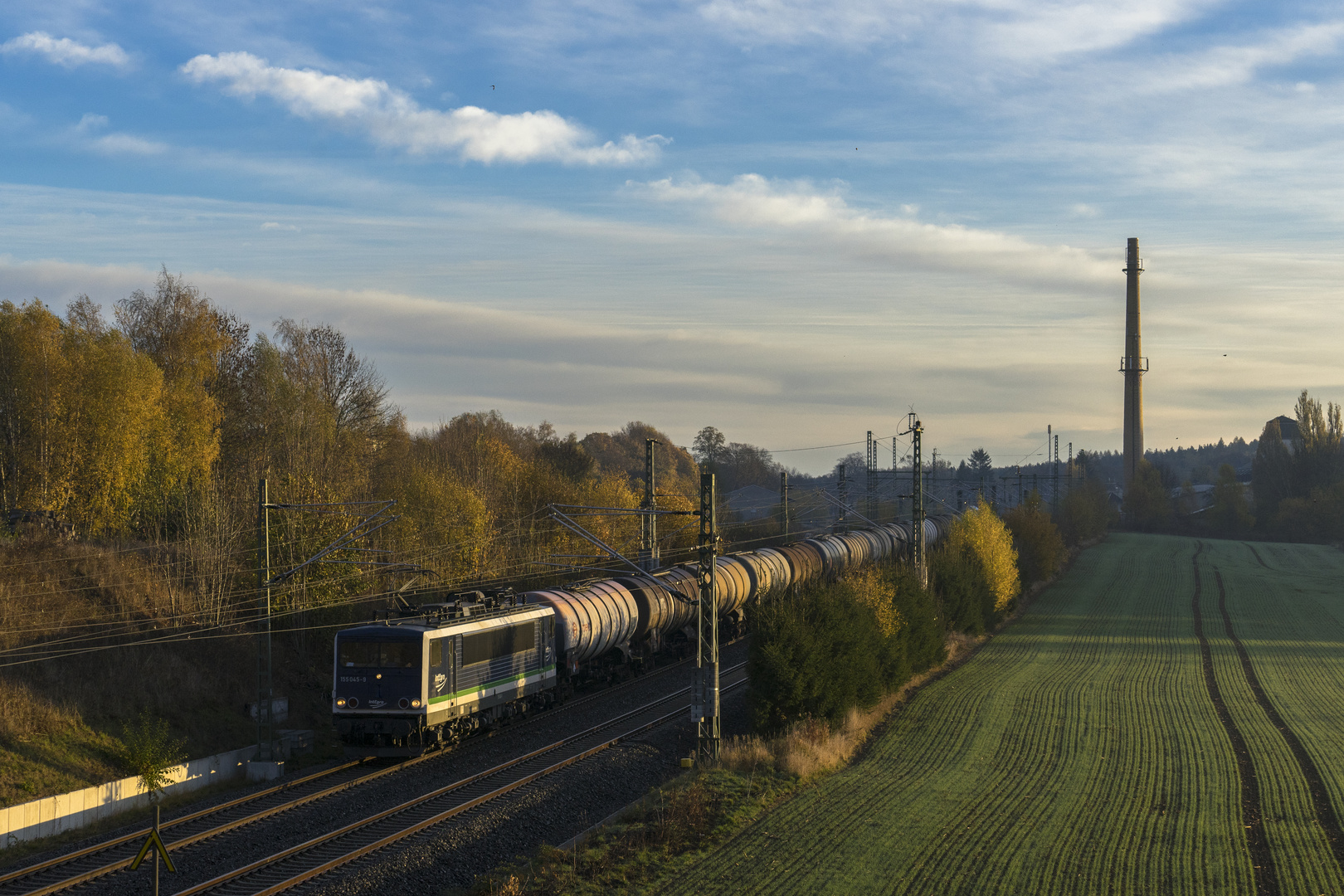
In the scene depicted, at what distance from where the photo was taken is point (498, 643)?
28.4 metres

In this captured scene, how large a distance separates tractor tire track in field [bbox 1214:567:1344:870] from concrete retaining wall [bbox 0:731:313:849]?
24871 millimetres

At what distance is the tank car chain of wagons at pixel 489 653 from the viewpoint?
82.5 ft

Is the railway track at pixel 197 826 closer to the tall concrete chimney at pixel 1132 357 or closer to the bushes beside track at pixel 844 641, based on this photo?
the bushes beside track at pixel 844 641

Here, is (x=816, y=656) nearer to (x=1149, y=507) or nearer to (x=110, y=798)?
(x=110, y=798)

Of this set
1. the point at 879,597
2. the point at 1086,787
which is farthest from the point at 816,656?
the point at 879,597

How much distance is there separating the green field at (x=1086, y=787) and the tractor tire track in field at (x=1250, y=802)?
6 centimetres

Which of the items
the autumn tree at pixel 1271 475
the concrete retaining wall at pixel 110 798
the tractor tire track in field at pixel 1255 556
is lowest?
the tractor tire track in field at pixel 1255 556

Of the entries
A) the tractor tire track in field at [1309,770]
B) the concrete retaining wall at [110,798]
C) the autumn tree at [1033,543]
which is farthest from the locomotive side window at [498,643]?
the autumn tree at [1033,543]

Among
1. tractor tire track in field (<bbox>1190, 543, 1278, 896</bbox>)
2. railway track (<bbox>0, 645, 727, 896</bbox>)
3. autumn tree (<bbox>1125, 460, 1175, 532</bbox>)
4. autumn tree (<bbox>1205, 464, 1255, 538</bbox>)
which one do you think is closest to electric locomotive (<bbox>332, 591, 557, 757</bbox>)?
railway track (<bbox>0, 645, 727, 896</bbox>)

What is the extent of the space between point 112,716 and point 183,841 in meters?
10.7

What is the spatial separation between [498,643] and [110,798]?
9.88 metres

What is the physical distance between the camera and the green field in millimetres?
18234

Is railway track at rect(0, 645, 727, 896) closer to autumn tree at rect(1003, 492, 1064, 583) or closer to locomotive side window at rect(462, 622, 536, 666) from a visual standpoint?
locomotive side window at rect(462, 622, 536, 666)

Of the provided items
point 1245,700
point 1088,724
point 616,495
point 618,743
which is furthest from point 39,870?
point 616,495
